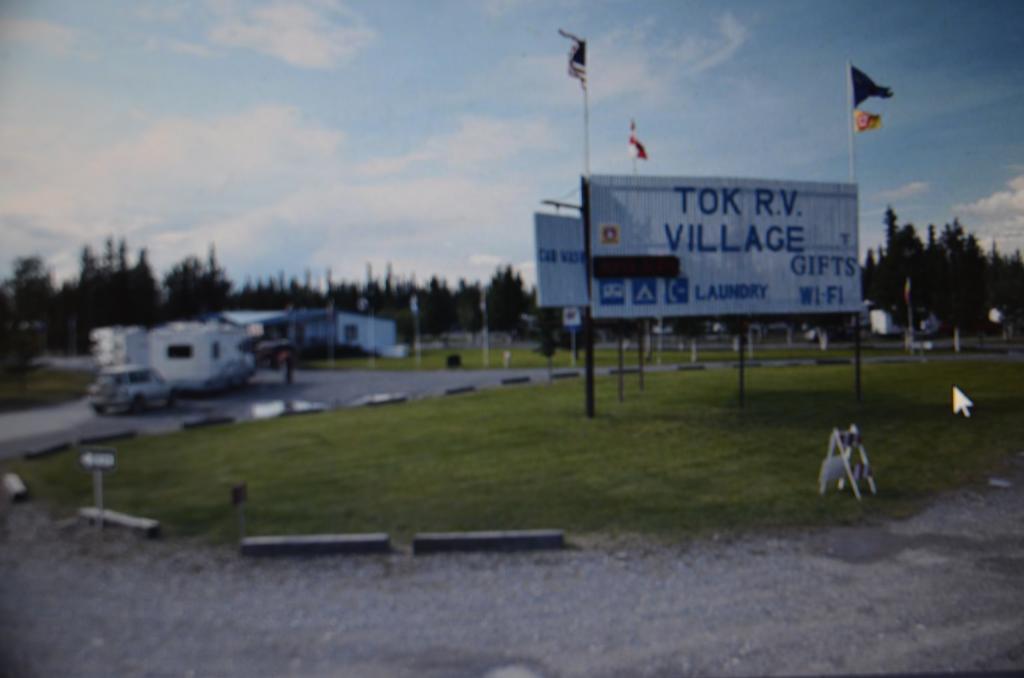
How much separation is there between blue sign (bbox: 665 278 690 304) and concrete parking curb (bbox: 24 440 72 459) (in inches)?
495

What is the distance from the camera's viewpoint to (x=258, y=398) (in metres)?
23.1

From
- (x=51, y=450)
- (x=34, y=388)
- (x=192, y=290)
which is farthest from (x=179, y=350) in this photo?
(x=34, y=388)

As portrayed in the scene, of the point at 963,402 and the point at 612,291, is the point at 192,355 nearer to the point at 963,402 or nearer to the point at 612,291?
the point at 612,291

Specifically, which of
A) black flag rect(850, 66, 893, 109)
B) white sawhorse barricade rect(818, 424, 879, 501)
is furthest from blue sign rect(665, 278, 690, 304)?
black flag rect(850, 66, 893, 109)

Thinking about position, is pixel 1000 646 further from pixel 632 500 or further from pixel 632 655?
pixel 632 500

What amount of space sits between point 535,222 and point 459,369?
23.1m

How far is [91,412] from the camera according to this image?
16.1 m

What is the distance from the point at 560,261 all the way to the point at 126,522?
10.4 metres

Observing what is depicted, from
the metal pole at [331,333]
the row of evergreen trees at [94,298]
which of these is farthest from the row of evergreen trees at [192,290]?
the metal pole at [331,333]

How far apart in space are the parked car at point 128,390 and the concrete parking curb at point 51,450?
23.4ft

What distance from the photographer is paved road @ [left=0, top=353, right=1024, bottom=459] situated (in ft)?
22.8

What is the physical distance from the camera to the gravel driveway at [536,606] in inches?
181

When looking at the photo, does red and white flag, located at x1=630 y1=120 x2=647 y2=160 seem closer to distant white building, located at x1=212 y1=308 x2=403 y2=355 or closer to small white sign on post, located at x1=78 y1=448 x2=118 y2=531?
small white sign on post, located at x1=78 y1=448 x2=118 y2=531

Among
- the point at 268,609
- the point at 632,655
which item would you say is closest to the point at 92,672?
the point at 268,609
